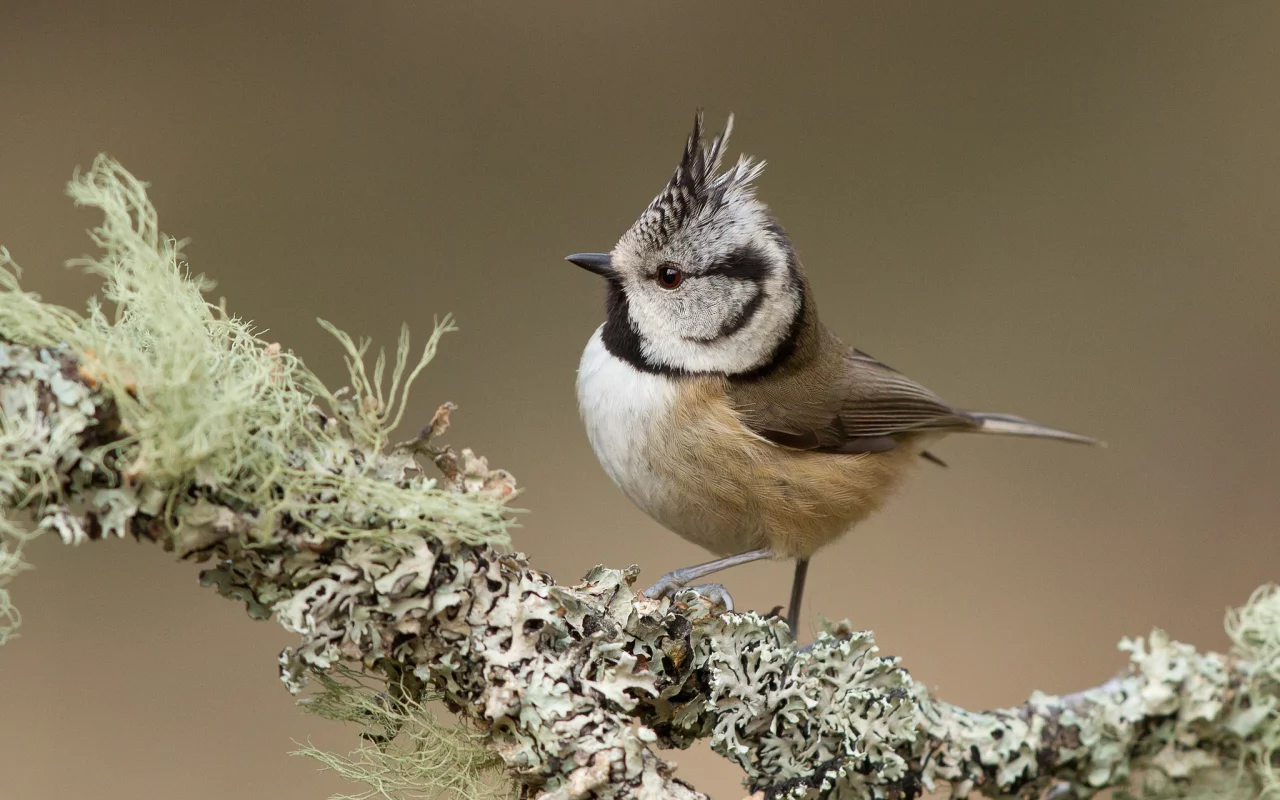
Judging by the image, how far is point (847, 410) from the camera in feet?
7.70

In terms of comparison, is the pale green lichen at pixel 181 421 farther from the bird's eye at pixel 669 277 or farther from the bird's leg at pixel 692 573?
the bird's eye at pixel 669 277

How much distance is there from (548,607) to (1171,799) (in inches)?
29.5

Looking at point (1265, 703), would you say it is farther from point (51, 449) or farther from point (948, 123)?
point (948, 123)

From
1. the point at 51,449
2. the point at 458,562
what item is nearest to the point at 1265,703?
the point at 458,562

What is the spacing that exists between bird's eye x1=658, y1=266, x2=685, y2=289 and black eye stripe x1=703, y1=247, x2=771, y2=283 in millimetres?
55

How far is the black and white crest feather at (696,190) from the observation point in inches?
81.7

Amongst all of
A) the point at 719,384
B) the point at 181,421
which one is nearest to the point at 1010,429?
the point at 719,384

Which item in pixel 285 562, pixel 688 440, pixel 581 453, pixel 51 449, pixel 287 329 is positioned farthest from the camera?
pixel 581 453

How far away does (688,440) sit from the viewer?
80.5 inches

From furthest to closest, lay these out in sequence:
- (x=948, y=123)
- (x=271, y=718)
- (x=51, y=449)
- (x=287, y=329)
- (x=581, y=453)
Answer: (x=948, y=123), (x=581, y=453), (x=287, y=329), (x=271, y=718), (x=51, y=449)

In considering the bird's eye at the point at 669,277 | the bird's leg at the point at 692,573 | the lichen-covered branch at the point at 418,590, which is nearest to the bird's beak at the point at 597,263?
the bird's eye at the point at 669,277

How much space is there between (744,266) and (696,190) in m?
0.19

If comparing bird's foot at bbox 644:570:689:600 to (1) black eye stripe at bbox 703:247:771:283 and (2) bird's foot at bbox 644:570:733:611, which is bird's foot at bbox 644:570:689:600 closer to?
(2) bird's foot at bbox 644:570:733:611

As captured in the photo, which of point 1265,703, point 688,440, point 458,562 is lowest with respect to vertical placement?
point 458,562
